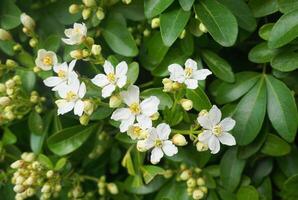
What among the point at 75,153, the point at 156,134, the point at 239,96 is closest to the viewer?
the point at 156,134

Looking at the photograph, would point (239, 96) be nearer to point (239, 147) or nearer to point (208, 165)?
point (239, 147)

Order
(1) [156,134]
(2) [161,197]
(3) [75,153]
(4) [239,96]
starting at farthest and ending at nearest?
1. (3) [75,153]
2. (2) [161,197]
3. (4) [239,96]
4. (1) [156,134]

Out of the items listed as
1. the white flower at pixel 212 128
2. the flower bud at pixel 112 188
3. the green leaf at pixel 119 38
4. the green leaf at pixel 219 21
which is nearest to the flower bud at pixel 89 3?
the green leaf at pixel 119 38

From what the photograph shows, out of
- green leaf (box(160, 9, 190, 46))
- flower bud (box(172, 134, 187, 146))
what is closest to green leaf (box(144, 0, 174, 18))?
green leaf (box(160, 9, 190, 46))

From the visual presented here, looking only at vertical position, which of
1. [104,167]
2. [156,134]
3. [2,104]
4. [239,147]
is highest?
[156,134]

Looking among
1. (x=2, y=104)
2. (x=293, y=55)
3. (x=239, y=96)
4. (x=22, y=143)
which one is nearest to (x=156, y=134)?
(x=239, y=96)

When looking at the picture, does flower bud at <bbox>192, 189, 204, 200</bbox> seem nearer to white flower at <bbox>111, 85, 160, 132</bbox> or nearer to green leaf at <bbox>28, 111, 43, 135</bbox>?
white flower at <bbox>111, 85, 160, 132</bbox>

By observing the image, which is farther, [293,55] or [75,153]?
[75,153]
